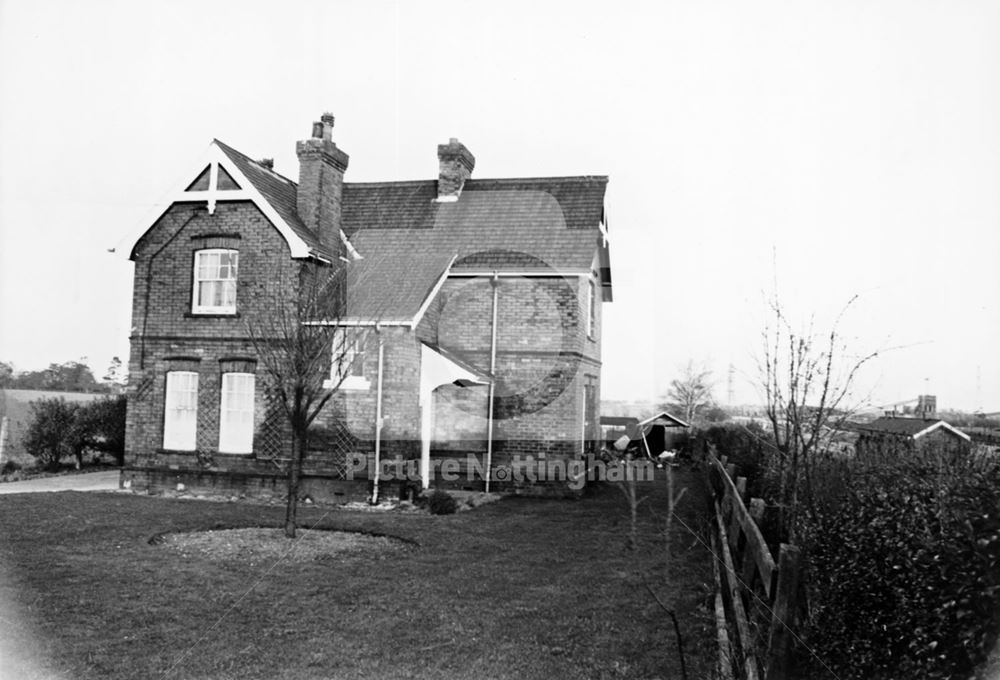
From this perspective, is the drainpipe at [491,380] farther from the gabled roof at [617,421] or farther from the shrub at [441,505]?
the gabled roof at [617,421]

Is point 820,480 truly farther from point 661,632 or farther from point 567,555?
point 567,555

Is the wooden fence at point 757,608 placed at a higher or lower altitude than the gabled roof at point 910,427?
lower

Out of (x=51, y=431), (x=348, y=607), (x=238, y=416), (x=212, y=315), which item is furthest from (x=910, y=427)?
(x=51, y=431)

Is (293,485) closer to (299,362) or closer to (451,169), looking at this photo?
(299,362)

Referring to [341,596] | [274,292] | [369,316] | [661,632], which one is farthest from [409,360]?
[661,632]

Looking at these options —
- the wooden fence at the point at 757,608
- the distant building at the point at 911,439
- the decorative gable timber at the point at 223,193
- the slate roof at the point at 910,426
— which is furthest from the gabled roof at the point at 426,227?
the wooden fence at the point at 757,608

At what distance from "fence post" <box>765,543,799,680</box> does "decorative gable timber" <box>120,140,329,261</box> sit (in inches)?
A: 575

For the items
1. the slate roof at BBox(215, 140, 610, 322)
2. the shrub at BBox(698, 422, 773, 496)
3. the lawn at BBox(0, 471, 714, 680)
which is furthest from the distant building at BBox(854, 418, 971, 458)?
the slate roof at BBox(215, 140, 610, 322)

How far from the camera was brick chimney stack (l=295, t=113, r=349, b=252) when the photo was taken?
63.6ft

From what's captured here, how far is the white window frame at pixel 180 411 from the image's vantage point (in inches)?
720

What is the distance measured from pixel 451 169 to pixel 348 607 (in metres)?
17.0

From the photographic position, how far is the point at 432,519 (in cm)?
1523

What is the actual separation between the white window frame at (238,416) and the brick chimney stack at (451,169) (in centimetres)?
866

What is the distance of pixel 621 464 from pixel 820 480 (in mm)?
18160
